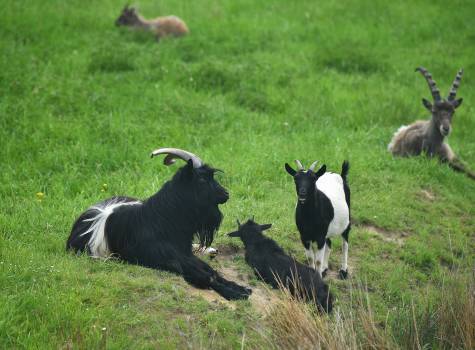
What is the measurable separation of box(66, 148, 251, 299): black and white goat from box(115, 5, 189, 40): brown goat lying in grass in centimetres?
818

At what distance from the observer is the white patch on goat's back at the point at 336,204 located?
24.3 ft

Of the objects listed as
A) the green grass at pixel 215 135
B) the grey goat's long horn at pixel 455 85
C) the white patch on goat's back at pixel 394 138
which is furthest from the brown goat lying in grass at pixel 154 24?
the grey goat's long horn at pixel 455 85

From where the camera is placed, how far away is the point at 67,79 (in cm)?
1237

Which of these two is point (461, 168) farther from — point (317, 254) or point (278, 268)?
point (278, 268)

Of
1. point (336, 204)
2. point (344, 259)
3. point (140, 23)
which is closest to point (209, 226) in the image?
point (336, 204)

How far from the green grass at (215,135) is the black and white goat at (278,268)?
0.28 m

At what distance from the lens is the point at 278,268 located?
6.99 metres

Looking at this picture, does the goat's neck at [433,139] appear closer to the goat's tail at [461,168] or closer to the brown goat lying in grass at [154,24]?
the goat's tail at [461,168]

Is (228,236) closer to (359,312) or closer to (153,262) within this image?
(153,262)

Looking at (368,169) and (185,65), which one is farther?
(185,65)

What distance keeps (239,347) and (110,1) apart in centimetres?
1289

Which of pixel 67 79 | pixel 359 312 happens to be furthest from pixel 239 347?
pixel 67 79

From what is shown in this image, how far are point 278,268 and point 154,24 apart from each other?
934 centimetres

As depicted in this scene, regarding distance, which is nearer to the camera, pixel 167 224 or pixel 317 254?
pixel 167 224
